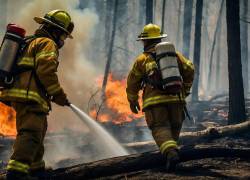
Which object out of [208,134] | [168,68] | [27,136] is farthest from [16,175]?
[208,134]

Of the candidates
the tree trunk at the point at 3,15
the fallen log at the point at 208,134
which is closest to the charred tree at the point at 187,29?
the fallen log at the point at 208,134

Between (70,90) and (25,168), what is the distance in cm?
1135

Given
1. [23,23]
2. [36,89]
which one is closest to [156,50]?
[36,89]

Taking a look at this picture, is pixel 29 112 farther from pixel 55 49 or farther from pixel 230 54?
pixel 230 54

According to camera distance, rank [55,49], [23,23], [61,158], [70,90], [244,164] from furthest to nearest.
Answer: [23,23], [70,90], [61,158], [244,164], [55,49]

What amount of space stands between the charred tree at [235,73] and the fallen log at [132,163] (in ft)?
11.4

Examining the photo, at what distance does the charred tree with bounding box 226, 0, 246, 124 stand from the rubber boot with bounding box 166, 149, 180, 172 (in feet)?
14.1

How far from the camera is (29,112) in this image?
4602mm

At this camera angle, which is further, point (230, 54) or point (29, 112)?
point (230, 54)

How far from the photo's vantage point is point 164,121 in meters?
5.37

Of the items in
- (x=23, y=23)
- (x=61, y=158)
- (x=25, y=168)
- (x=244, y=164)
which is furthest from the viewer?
(x=23, y=23)

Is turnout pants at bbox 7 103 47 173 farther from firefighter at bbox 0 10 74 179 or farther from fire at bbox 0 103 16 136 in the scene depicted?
fire at bbox 0 103 16 136

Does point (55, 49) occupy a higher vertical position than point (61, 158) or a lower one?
higher

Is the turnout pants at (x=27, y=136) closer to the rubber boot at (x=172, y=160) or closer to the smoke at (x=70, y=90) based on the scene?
the rubber boot at (x=172, y=160)
